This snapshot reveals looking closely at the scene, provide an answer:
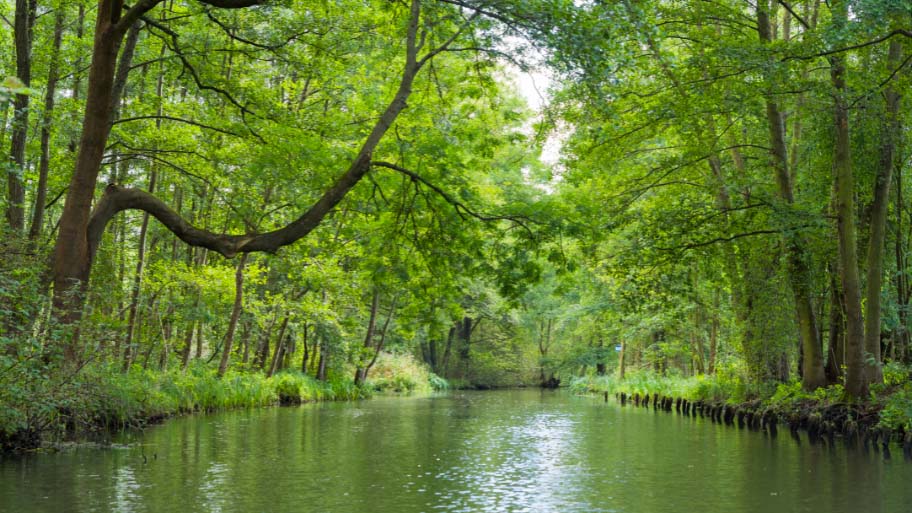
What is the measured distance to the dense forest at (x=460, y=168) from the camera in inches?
438

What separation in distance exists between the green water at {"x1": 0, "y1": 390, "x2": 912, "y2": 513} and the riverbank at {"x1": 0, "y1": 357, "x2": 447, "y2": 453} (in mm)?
521

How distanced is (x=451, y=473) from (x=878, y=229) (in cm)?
921

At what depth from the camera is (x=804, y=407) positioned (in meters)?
16.2

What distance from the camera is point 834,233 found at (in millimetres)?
16547

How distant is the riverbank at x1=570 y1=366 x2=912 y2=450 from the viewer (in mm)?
12969

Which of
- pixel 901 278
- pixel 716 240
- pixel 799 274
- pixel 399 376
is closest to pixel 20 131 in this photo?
pixel 716 240

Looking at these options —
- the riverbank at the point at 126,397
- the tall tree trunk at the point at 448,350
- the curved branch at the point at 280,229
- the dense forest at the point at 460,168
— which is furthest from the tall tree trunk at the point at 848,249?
the tall tree trunk at the point at 448,350

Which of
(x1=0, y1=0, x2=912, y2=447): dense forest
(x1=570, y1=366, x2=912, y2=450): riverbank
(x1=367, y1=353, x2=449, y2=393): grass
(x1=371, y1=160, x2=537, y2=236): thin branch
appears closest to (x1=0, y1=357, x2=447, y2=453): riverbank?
(x1=0, y1=0, x2=912, y2=447): dense forest

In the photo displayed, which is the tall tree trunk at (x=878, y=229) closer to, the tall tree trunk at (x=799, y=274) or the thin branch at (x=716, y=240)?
the tall tree trunk at (x=799, y=274)

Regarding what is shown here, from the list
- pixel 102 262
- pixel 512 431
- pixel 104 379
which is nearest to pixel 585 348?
pixel 512 431

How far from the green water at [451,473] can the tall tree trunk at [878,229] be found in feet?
7.39

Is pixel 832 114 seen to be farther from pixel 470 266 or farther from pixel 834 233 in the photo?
pixel 470 266

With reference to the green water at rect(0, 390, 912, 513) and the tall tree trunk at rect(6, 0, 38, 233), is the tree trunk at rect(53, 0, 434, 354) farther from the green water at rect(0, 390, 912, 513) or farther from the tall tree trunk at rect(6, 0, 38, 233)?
the tall tree trunk at rect(6, 0, 38, 233)

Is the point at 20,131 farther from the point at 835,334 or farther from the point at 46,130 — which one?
the point at 835,334
